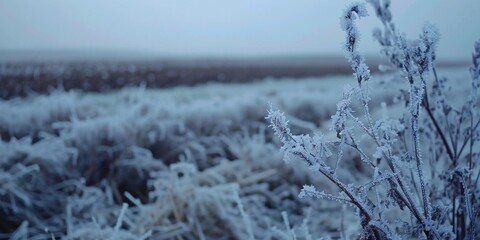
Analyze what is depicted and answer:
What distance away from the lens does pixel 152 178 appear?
10.4ft

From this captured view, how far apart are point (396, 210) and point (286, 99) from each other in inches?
125

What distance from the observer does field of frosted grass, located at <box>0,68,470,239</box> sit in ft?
7.42

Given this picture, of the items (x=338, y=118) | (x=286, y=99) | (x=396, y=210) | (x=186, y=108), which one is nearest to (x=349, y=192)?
(x=338, y=118)

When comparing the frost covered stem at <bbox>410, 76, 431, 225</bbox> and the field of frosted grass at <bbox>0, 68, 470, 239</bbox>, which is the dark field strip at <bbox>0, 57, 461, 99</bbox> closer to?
the field of frosted grass at <bbox>0, 68, 470, 239</bbox>

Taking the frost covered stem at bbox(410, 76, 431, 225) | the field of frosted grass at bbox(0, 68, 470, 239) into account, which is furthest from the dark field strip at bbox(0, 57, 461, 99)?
the frost covered stem at bbox(410, 76, 431, 225)

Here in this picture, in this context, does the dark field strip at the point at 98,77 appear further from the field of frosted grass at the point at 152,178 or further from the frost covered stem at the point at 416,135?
the frost covered stem at the point at 416,135

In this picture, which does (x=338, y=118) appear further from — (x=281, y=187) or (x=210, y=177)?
(x=281, y=187)

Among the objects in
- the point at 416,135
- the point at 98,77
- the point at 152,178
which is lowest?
the point at 98,77

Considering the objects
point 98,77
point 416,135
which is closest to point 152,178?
point 416,135

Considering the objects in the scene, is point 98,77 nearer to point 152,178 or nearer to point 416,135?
point 152,178

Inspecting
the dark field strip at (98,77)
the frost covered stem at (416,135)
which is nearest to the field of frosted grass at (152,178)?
the frost covered stem at (416,135)

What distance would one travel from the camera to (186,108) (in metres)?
4.26

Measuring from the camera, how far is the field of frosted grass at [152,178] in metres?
2.26

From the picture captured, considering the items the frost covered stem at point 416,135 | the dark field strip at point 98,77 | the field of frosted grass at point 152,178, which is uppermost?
the frost covered stem at point 416,135
